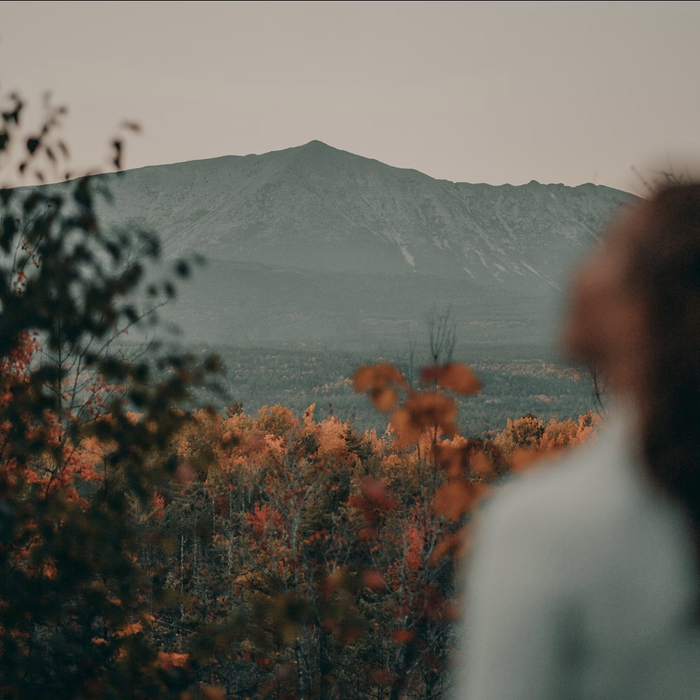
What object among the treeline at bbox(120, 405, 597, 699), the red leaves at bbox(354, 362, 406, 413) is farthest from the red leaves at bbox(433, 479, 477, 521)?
the red leaves at bbox(354, 362, 406, 413)

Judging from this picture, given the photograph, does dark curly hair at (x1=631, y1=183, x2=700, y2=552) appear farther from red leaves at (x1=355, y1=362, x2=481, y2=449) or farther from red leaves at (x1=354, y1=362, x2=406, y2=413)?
red leaves at (x1=354, y1=362, x2=406, y2=413)

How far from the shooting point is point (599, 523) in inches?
32.8

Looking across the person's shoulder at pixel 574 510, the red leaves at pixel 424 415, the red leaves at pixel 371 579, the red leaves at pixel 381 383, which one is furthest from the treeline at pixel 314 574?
the person's shoulder at pixel 574 510

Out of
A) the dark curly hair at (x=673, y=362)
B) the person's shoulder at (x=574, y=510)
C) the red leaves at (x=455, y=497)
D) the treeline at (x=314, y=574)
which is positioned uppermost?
the dark curly hair at (x=673, y=362)

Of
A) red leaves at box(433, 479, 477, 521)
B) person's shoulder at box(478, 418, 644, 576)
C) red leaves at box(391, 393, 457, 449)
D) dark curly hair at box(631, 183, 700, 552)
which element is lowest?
red leaves at box(433, 479, 477, 521)

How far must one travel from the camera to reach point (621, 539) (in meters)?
0.82

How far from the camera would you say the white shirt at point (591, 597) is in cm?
78

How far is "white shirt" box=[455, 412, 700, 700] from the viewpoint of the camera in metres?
0.78

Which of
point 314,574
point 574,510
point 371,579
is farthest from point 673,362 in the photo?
point 314,574

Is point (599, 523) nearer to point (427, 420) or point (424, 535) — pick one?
point (427, 420)

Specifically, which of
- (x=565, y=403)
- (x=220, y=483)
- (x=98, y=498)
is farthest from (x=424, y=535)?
(x=565, y=403)

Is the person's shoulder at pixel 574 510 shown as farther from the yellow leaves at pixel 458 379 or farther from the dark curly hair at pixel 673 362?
the yellow leaves at pixel 458 379

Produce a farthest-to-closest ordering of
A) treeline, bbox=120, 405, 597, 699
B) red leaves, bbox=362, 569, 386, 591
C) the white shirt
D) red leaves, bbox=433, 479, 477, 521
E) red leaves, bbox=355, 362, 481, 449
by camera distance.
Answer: red leaves, bbox=362, 569, 386, 591
treeline, bbox=120, 405, 597, 699
red leaves, bbox=355, 362, 481, 449
red leaves, bbox=433, 479, 477, 521
the white shirt

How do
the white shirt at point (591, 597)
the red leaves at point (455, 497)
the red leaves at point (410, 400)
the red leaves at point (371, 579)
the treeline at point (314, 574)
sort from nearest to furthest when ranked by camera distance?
1. the white shirt at point (591, 597)
2. the red leaves at point (455, 497)
3. the red leaves at point (410, 400)
4. the treeline at point (314, 574)
5. the red leaves at point (371, 579)
